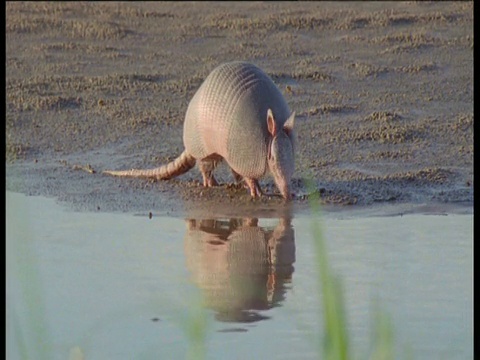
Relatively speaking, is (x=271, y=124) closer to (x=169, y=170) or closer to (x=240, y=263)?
(x=169, y=170)

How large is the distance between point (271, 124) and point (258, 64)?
13.9 ft

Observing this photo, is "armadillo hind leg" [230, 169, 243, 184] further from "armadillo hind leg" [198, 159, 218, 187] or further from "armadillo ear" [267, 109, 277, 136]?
"armadillo ear" [267, 109, 277, 136]

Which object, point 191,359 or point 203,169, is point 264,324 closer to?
point 191,359

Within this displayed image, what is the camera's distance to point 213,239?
675cm

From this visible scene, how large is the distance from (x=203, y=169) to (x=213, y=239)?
51.9 inches

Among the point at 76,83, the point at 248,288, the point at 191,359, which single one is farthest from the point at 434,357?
the point at 76,83

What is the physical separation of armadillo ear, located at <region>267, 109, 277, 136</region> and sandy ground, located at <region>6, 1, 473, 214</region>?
42cm

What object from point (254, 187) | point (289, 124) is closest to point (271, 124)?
point (289, 124)

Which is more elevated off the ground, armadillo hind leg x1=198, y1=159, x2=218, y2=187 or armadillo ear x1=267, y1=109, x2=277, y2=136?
armadillo ear x1=267, y1=109, x2=277, y2=136

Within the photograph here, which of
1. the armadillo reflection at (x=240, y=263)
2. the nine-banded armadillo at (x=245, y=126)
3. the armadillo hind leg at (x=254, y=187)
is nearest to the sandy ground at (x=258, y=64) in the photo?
the armadillo hind leg at (x=254, y=187)

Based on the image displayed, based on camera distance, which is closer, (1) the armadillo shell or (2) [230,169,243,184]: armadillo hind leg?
(1) the armadillo shell

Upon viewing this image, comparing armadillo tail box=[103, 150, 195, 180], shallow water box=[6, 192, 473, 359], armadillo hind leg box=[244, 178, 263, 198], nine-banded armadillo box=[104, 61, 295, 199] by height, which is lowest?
shallow water box=[6, 192, 473, 359]

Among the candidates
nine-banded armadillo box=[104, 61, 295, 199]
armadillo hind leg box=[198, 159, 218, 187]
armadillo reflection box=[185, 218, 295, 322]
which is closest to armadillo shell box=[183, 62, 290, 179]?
nine-banded armadillo box=[104, 61, 295, 199]

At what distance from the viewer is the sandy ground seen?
8.01 meters
